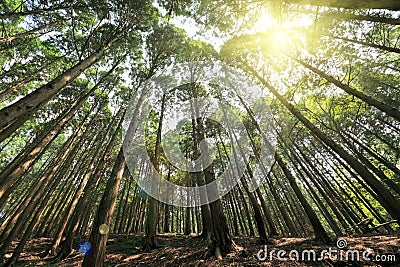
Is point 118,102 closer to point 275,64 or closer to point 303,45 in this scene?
point 275,64

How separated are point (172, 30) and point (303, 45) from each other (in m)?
6.65

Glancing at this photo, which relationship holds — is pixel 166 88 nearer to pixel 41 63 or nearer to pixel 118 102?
pixel 118 102

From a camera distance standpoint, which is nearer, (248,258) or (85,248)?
(248,258)

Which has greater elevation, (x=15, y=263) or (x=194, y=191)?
(x=194, y=191)

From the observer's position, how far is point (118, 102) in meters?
14.1

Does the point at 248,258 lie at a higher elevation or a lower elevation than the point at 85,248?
lower

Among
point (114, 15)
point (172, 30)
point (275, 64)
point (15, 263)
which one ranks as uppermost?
point (172, 30)

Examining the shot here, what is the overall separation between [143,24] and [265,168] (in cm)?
1514

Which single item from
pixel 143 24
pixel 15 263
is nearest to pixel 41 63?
pixel 143 24

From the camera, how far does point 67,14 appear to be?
9.10 m

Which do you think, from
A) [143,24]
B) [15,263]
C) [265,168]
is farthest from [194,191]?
[143,24]

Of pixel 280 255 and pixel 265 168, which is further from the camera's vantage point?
pixel 265 168

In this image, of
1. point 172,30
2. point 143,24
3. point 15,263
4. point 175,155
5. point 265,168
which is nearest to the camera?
point 15,263

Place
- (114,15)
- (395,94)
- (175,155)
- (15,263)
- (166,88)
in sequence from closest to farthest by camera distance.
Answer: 1. (15,263)
2. (114,15)
3. (395,94)
4. (166,88)
5. (175,155)
